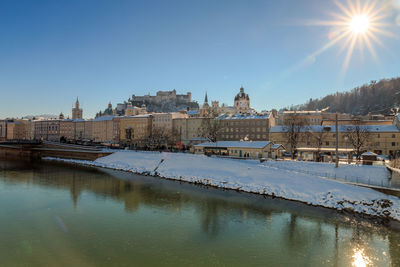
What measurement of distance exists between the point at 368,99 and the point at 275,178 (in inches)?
5188

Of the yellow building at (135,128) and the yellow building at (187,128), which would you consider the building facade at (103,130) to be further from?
the yellow building at (187,128)

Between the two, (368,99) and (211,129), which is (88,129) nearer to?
(211,129)

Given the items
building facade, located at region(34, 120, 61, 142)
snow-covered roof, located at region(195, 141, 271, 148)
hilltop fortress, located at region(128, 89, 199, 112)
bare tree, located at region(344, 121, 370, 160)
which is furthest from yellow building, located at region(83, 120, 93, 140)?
bare tree, located at region(344, 121, 370, 160)

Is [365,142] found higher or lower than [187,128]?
lower

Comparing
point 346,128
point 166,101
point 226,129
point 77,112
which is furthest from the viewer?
point 166,101

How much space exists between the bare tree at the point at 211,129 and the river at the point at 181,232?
1343 inches

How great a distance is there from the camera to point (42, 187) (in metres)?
33.6

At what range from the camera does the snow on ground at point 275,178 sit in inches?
945

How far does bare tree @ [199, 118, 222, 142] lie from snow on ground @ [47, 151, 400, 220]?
51.7 feet

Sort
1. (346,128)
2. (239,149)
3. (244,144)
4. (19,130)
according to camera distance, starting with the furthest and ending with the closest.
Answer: (19,130) < (346,128) < (244,144) < (239,149)

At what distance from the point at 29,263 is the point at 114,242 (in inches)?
181

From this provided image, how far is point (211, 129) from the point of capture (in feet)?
211

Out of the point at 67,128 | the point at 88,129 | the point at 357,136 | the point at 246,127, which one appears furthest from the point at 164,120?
the point at 357,136

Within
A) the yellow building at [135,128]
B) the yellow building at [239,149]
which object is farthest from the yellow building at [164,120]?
the yellow building at [239,149]
